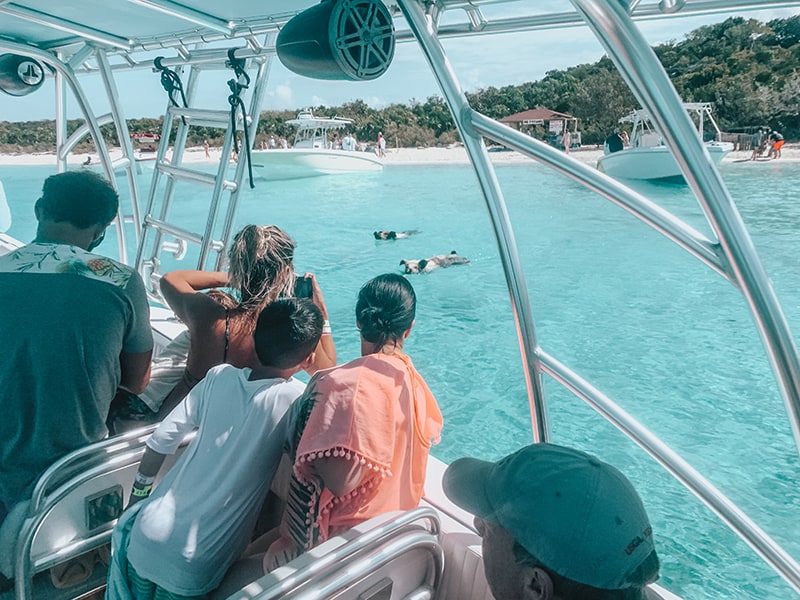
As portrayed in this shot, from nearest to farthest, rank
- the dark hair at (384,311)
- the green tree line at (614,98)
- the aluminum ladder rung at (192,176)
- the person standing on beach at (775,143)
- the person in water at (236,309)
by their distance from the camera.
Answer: the dark hair at (384,311) → the person in water at (236,309) → the aluminum ladder rung at (192,176) → the person standing on beach at (775,143) → the green tree line at (614,98)

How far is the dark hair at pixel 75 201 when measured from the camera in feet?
5.26

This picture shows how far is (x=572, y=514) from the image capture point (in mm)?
743

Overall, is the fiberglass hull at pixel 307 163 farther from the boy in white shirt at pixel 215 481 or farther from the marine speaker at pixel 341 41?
the boy in white shirt at pixel 215 481

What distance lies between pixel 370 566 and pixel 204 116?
2.42 metres

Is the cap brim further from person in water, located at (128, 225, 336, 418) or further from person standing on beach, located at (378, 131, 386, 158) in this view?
person standing on beach, located at (378, 131, 386, 158)

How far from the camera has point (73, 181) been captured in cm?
163

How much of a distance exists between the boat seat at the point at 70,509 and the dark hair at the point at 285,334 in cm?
53

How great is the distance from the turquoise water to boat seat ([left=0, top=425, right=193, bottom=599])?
190 cm

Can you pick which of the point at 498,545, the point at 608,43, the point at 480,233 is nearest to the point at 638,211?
the point at 608,43

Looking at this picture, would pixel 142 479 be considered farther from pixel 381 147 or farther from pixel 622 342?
pixel 381 147

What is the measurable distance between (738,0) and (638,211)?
1.32 feet

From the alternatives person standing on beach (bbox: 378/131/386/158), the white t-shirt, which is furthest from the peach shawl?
person standing on beach (bbox: 378/131/386/158)

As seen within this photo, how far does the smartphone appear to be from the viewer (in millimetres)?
2064

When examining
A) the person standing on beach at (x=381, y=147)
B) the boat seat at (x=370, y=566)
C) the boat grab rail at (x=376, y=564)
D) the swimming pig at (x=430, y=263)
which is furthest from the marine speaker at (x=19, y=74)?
the person standing on beach at (x=381, y=147)
